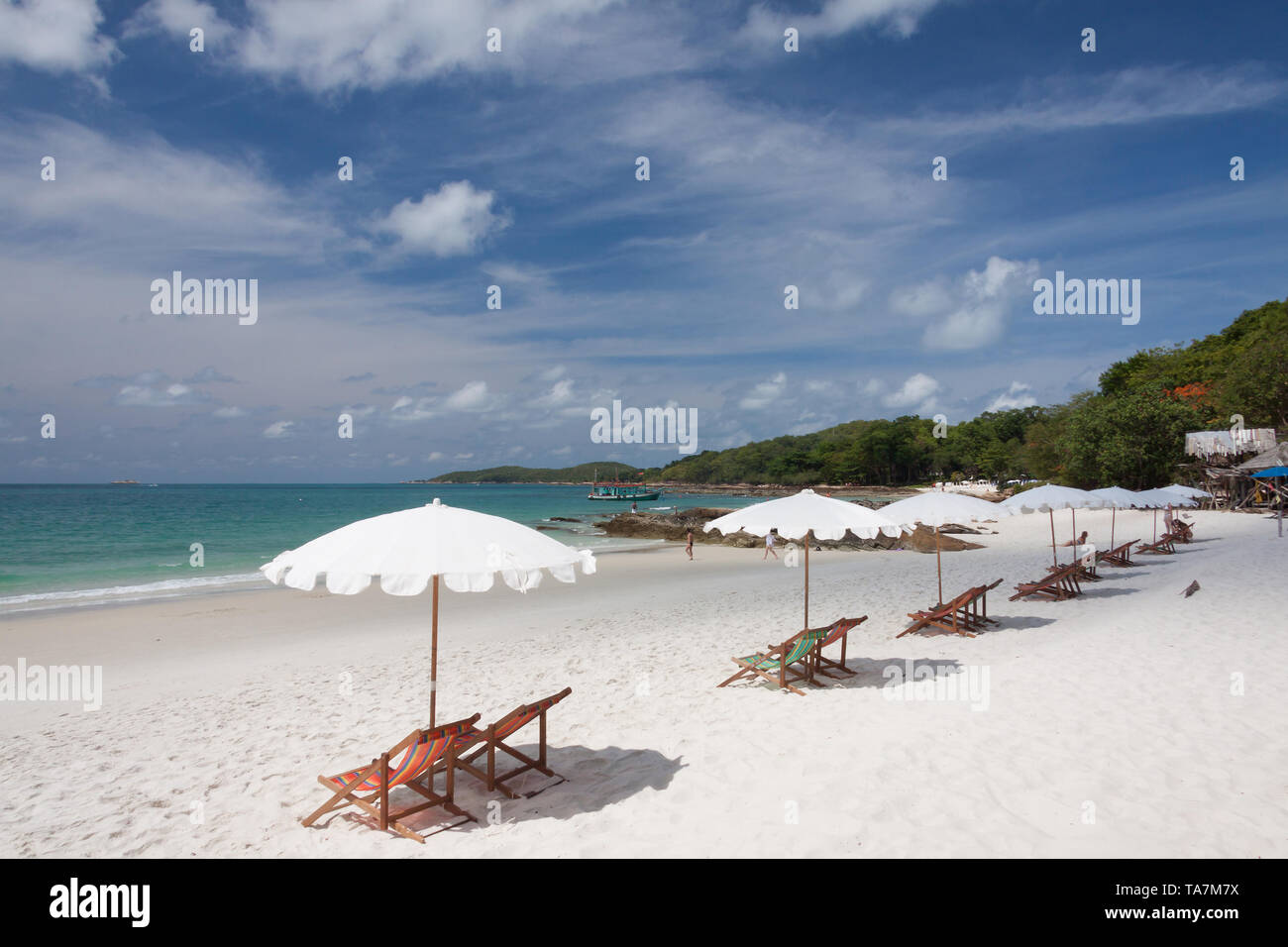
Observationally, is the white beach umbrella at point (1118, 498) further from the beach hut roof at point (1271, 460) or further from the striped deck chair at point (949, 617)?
the beach hut roof at point (1271, 460)

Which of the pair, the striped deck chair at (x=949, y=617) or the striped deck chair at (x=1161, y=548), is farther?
the striped deck chair at (x=1161, y=548)

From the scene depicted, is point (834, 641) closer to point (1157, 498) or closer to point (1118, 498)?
point (1118, 498)

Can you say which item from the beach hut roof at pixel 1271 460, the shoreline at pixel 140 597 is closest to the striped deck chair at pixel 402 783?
the shoreline at pixel 140 597

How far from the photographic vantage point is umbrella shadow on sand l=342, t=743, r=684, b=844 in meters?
4.63

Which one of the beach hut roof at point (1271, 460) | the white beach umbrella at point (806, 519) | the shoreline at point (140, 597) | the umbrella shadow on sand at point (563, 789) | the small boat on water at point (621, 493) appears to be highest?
the beach hut roof at point (1271, 460)

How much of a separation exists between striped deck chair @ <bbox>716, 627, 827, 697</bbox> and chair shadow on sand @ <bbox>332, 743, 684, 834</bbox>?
2204 mm

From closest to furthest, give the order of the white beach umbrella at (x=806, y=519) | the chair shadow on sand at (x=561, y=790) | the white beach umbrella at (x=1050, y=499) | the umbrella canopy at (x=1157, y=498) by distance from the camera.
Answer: the chair shadow on sand at (x=561, y=790) → the white beach umbrella at (x=806, y=519) → the white beach umbrella at (x=1050, y=499) → the umbrella canopy at (x=1157, y=498)

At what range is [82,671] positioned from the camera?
9.85m

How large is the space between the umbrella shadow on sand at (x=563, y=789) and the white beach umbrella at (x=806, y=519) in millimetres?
2407

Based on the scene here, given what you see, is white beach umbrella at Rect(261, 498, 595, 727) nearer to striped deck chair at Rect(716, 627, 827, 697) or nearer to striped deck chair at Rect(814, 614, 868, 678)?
striped deck chair at Rect(716, 627, 827, 697)

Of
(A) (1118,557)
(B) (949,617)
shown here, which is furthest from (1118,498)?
(B) (949,617)

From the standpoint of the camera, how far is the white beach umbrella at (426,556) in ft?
12.7
